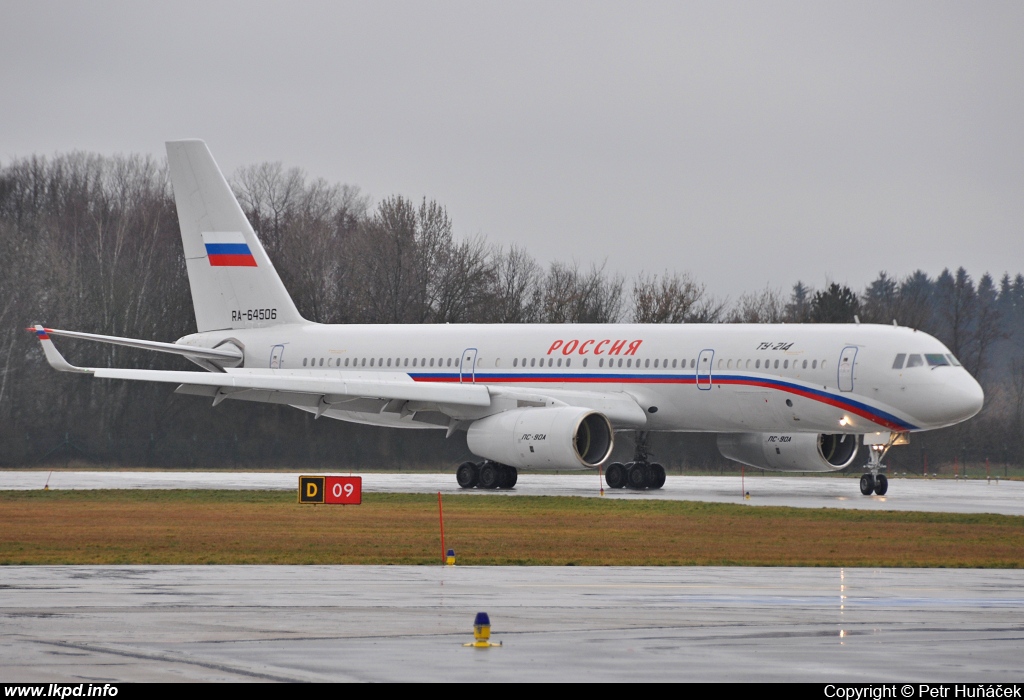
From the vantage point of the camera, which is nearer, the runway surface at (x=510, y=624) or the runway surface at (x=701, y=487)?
the runway surface at (x=510, y=624)

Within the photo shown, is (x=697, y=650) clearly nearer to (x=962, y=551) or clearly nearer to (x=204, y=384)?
(x=962, y=551)

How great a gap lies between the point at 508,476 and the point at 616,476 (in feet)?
9.09

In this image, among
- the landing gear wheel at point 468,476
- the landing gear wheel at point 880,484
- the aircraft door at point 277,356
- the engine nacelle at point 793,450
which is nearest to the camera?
the landing gear wheel at point 880,484

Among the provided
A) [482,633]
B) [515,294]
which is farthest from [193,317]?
[482,633]

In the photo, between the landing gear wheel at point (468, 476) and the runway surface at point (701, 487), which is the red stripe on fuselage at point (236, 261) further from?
the landing gear wheel at point (468, 476)

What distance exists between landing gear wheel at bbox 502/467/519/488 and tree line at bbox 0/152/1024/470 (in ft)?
37.1

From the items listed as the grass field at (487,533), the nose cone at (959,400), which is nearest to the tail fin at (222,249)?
the grass field at (487,533)

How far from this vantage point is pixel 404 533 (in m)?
21.1

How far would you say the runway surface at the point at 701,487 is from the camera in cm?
2966

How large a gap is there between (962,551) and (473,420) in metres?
16.6

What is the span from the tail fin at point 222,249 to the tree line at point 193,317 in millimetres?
7108

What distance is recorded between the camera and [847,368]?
103 ft

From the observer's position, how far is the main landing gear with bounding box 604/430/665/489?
3438 centimetres

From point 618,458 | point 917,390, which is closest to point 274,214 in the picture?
point 618,458
